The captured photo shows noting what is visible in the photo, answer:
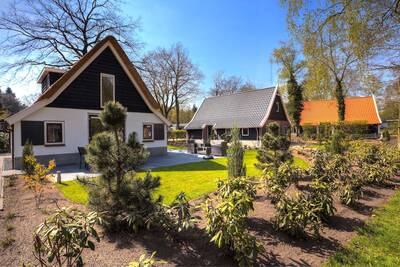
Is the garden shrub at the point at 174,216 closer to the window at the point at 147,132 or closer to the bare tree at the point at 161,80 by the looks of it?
the window at the point at 147,132

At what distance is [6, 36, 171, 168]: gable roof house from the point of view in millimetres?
10742

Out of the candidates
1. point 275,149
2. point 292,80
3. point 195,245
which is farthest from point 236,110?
point 195,245

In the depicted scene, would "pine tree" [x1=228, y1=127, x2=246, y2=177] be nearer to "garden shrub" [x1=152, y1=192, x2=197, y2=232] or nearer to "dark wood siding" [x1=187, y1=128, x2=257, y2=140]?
"garden shrub" [x1=152, y1=192, x2=197, y2=232]

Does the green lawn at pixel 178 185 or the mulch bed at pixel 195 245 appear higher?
the green lawn at pixel 178 185

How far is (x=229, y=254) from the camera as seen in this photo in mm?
3262

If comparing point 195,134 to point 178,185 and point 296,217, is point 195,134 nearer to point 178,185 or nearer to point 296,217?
point 178,185

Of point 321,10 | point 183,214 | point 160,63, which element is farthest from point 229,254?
point 160,63

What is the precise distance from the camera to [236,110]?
23.4 meters

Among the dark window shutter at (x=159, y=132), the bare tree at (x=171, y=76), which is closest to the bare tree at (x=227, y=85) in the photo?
the bare tree at (x=171, y=76)

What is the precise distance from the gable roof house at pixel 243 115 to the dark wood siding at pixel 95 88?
9.25 m

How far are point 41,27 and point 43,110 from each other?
1170cm

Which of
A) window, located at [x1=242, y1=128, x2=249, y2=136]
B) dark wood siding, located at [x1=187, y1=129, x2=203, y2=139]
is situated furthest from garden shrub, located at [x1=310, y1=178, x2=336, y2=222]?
dark wood siding, located at [x1=187, y1=129, x2=203, y2=139]

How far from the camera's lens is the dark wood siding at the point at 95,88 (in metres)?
11.7

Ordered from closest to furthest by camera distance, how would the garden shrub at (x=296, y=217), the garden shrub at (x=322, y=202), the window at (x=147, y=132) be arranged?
the garden shrub at (x=296, y=217) → the garden shrub at (x=322, y=202) → the window at (x=147, y=132)
